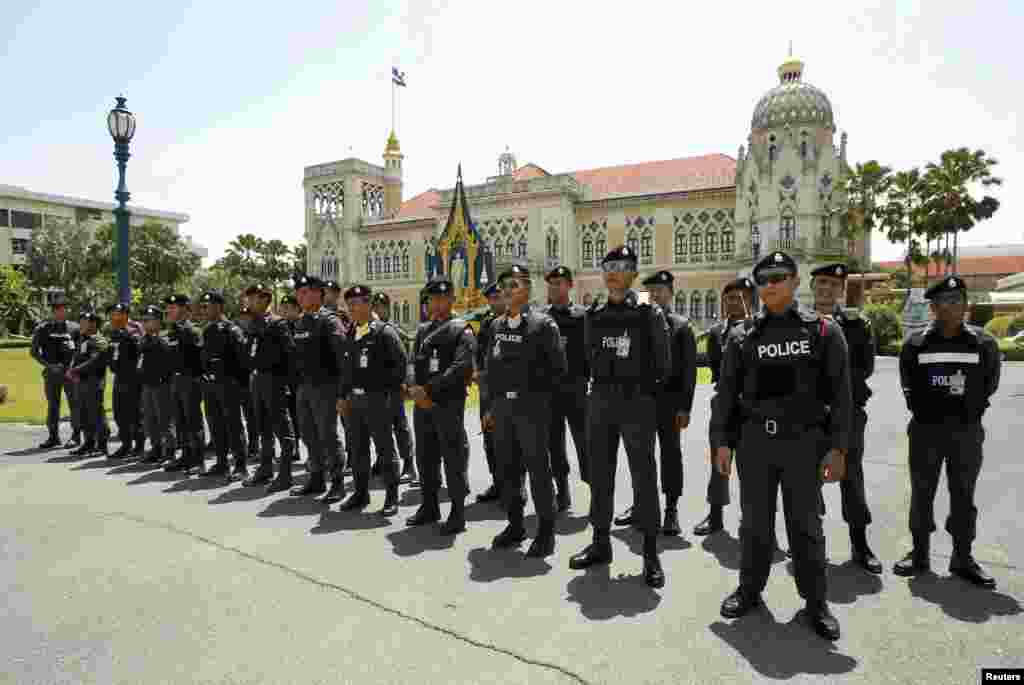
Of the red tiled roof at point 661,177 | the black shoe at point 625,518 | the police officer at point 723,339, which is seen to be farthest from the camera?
the red tiled roof at point 661,177

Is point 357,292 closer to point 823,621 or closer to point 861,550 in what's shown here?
point 823,621

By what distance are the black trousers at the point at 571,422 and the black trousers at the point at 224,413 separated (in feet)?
12.9

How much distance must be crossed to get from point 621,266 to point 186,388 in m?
6.04

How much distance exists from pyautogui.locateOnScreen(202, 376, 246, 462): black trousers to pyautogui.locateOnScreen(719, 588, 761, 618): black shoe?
5.83 meters

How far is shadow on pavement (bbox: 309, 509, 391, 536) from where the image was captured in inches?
213

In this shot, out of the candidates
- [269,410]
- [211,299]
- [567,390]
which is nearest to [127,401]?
[211,299]

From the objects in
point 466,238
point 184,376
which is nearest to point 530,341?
point 184,376

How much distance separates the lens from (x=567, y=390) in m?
6.25

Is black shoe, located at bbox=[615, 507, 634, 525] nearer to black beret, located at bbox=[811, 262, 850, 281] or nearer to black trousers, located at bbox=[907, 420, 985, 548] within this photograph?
black trousers, located at bbox=[907, 420, 985, 548]

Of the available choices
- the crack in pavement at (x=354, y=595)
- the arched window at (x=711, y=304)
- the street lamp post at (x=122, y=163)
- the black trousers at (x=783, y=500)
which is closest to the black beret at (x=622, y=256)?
the black trousers at (x=783, y=500)

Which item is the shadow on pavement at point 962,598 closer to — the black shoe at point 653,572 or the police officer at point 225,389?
the black shoe at point 653,572

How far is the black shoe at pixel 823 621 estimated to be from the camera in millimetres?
3355

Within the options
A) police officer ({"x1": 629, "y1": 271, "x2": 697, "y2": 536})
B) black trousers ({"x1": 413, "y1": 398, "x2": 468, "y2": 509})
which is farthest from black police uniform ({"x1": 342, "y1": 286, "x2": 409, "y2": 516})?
police officer ({"x1": 629, "y1": 271, "x2": 697, "y2": 536})

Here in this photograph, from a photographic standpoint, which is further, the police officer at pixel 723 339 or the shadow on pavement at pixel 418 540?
the police officer at pixel 723 339
